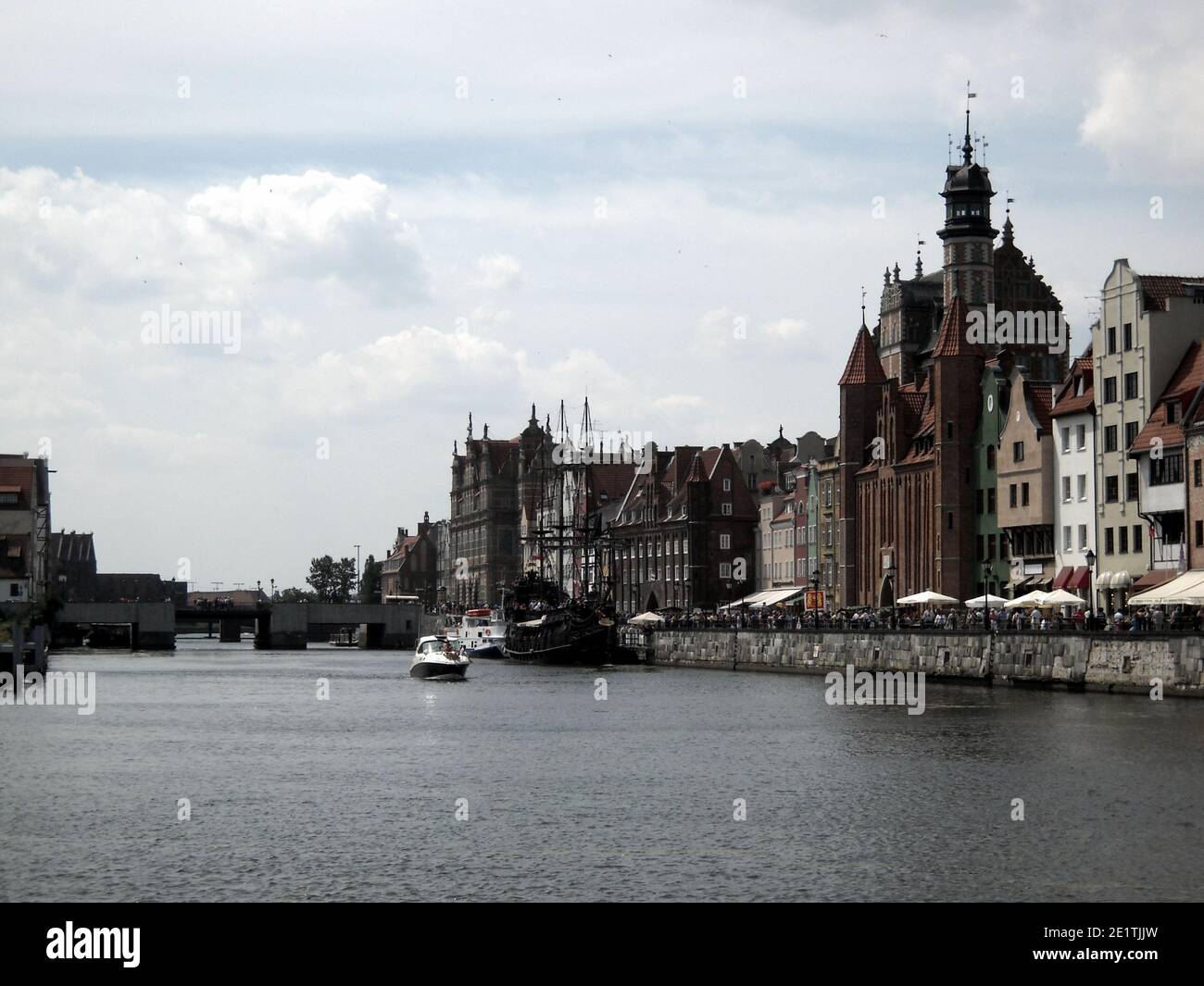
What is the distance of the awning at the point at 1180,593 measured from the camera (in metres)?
70.2

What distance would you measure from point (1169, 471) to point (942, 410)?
29242 millimetres

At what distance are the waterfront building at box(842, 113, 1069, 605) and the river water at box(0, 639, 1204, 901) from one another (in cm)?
3514

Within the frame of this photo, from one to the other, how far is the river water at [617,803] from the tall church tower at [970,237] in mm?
81634

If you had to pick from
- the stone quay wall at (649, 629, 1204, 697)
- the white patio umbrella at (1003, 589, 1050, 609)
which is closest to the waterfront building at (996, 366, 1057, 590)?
the stone quay wall at (649, 629, 1204, 697)

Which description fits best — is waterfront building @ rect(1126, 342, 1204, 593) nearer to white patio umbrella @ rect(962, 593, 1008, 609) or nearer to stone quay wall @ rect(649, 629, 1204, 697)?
white patio umbrella @ rect(962, 593, 1008, 609)

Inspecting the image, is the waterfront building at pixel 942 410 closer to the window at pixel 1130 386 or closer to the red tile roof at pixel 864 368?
the red tile roof at pixel 864 368

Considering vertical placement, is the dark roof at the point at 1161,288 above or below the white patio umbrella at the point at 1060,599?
above

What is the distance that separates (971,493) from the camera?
114 meters

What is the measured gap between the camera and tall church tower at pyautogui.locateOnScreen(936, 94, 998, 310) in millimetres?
156750

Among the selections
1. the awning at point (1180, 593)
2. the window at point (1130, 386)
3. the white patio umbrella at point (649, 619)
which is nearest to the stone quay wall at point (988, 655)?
the awning at point (1180, 593)

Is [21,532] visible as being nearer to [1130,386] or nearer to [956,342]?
[956,342]
